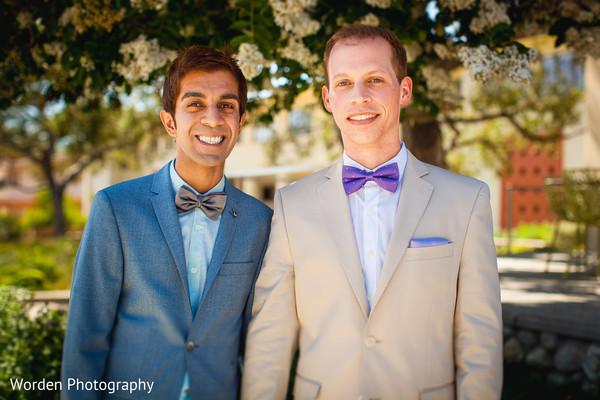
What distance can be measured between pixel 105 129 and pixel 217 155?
12.9 metres

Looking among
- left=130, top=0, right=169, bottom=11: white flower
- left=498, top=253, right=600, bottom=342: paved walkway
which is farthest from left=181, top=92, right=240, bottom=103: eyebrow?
left=498, top=253, right=600, bottom=342: paved walkway

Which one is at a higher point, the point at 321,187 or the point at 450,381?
the point at 321,187

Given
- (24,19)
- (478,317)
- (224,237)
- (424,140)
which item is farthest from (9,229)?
(478,317)

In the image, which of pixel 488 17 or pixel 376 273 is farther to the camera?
pixel 488 17

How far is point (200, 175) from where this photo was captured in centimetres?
229

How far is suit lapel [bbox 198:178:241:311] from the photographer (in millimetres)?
2112

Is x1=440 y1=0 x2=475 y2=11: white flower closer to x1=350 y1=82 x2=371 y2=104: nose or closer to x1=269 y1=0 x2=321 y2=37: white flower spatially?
x1=269 y1=0 x2=321 y2=37: white flower

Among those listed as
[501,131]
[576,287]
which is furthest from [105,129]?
[576,287]

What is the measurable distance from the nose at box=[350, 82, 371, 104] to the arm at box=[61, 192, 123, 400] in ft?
3.86

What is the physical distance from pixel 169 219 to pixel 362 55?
44.8 inches

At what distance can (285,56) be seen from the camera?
324 cm

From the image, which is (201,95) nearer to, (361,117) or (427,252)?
(361,117)

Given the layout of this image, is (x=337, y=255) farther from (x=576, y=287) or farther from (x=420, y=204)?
(x=576, y=287)

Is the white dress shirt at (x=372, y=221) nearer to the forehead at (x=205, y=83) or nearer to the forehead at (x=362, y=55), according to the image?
the forehead at (x=362, y=55)
